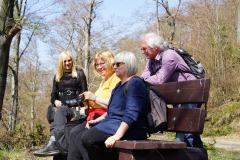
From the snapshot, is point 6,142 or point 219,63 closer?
point 6,142

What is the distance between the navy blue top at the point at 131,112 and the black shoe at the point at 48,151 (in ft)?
3.77

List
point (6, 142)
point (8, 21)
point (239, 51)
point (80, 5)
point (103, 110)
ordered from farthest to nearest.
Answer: point (80, 5) → point (239, 51) → point (6, 142) → point (8, 21) → point (103, 110)

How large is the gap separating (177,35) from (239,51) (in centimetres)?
480

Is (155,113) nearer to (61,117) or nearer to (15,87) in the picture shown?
(61,117)

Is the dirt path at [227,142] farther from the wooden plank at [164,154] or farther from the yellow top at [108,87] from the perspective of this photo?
the wooden plank at [164,154]

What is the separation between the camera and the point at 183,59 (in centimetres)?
306

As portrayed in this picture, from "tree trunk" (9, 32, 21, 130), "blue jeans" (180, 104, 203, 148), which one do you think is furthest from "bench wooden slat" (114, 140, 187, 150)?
"tree trunk" (9, 32, 21, 130)

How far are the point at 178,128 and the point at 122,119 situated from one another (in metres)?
0.52

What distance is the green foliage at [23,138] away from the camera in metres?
6.53

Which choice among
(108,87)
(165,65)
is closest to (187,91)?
(165,65)

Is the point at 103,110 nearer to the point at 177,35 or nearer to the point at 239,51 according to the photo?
the point at 239,51

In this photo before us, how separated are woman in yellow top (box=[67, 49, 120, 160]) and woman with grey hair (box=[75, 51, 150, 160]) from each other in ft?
1.41

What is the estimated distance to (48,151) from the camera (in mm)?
3113

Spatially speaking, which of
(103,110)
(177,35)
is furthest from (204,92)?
(177,35)
